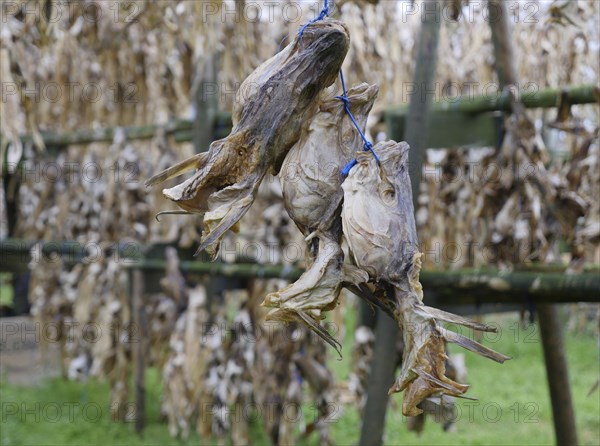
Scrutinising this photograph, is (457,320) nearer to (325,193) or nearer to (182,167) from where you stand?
(325,193)

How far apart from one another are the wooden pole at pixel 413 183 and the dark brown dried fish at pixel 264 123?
0.98 m

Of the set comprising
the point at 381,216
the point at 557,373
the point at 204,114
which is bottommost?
the point at 557,373

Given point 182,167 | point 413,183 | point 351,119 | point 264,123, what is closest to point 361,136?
point 351,119

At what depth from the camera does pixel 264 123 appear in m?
0.94

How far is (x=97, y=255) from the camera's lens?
123 inches

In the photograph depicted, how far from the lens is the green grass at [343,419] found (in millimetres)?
3164

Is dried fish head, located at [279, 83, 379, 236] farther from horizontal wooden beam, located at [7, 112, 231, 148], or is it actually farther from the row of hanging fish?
horizontal wooden beam, located at [7, 112, 231, 148]

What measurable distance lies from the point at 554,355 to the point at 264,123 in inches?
59.2

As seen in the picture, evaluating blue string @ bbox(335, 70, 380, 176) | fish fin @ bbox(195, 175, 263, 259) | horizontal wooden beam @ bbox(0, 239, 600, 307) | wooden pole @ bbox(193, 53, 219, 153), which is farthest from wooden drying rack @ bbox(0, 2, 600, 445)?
fish fin @ bbox(195, 175, 263, 259)

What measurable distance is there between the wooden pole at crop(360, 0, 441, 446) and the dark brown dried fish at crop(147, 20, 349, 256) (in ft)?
3.21

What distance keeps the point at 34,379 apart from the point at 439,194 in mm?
2615

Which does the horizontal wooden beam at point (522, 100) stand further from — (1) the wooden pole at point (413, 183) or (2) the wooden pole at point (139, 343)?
(2) the wooden pole at point (139, 343)

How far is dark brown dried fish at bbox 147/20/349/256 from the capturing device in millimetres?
936

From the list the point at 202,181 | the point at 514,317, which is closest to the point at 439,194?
the point at 202,181
